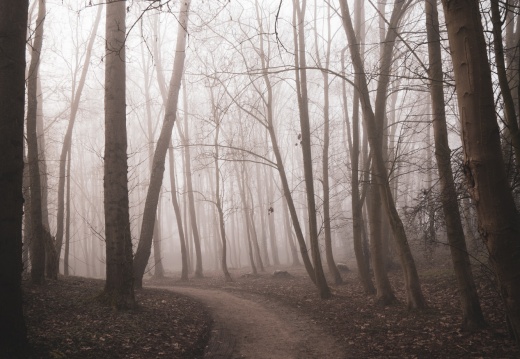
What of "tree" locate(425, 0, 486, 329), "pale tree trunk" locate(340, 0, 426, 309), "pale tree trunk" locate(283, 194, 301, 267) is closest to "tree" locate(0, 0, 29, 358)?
"tree" locate(425, 0, 486, 329)

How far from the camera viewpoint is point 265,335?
280 inches

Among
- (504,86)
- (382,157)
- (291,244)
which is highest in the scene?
(382,157)

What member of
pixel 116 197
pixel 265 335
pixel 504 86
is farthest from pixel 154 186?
pixel 504 86

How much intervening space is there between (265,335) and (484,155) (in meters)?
5.96

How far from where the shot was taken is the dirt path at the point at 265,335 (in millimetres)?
6023

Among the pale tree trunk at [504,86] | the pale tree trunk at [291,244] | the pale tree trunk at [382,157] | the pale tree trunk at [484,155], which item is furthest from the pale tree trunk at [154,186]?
the pale tree trunk at [291,244]

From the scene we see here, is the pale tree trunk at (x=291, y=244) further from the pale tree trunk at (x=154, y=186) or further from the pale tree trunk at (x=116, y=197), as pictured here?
the pale tree trunk at (x=116, y=197)

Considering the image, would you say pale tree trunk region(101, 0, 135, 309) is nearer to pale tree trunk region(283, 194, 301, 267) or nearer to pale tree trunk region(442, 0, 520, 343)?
pale tree trunk region(442, 0, 520, 343)

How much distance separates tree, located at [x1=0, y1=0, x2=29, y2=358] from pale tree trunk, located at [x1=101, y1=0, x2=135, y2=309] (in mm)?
2948

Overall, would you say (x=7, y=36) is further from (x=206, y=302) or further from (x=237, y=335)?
(x=206, y=302)

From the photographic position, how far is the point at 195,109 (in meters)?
26.9

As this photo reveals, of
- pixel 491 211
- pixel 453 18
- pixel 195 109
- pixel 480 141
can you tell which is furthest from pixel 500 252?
pixel 195 109

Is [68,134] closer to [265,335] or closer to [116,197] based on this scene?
[116,197]

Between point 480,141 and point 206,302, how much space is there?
9445 mm
